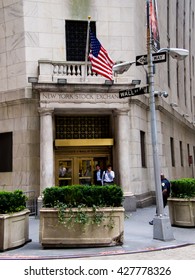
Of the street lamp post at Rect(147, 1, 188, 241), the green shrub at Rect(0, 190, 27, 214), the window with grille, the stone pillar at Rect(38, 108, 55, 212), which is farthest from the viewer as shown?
the window with grille

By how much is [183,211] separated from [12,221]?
20.0 feet

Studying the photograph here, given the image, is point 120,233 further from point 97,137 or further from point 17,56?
point 17,56

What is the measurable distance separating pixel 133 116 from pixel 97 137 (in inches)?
85.5

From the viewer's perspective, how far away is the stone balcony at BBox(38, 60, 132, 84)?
16.2m

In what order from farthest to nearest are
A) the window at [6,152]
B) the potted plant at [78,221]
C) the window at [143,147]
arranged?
the window at [143,147] < the window at [6,152] < the potted plant at [78,221]

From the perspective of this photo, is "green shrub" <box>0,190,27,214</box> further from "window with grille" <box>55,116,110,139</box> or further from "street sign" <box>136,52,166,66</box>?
"window with grille" <box>55,116,110,139</box>

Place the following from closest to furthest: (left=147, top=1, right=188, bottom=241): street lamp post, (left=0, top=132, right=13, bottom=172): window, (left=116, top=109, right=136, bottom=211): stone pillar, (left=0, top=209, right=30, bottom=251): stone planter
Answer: (left=0, top=209, right=30, bottom=251): stone planter → (left=147, top=1, right=188, bottom=241): street lamp post → (left=116, top=109, right=136, bottom=211): stone pillar → (left=0, top=132, right=13, bottom=172): window

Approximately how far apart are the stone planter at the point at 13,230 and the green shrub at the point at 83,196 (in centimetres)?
85

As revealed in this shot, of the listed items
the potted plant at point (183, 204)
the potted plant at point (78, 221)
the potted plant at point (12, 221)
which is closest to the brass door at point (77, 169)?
the potted plant at point (183, 204)

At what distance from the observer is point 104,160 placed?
60.3ft

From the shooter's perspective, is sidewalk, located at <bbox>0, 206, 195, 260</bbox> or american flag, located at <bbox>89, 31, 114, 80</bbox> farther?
american flag, located at <bbox>89, 31, 114, 80</bbox>

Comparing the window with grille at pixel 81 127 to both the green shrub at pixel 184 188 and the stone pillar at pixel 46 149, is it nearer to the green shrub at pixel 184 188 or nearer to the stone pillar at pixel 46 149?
the stone pillar at pixel 46 149

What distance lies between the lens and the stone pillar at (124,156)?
52.9ft

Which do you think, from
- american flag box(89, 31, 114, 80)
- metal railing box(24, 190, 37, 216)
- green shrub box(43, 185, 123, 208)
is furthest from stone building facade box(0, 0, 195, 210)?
green shrub box(43, 185, 123, 208)
